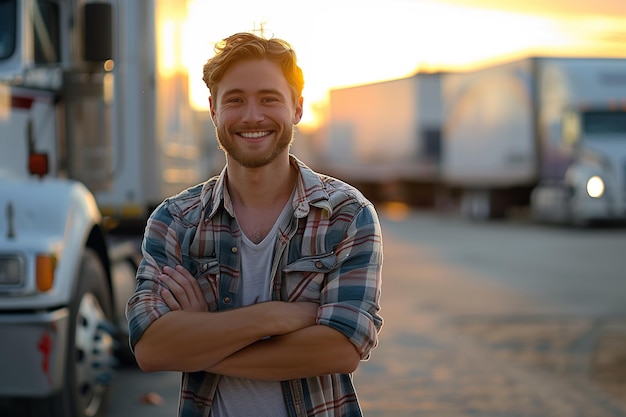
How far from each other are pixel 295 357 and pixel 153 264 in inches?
17.2

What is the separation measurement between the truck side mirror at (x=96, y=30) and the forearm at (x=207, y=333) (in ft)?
12.7

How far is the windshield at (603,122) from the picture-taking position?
72.1 ft

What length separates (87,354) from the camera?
5.60 meters

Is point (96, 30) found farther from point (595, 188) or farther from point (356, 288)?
point (595, 188)

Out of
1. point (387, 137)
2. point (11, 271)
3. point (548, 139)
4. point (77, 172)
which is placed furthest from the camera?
point (387, 137)

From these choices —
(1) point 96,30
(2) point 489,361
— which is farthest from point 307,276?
(2) point 489,361

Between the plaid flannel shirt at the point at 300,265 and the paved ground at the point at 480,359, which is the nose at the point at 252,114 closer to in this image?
the plaid flannel shirt at the point at 300,265

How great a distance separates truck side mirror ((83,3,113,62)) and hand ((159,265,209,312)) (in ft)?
12.4

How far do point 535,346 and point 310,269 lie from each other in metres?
6.35

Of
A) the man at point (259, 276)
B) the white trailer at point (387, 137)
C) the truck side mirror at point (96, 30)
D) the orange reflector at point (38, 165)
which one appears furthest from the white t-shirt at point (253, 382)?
the white trailer at point (387, 137)

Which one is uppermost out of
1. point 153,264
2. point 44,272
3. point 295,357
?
point 153,264

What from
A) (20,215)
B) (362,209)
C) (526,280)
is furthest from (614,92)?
(362,209)

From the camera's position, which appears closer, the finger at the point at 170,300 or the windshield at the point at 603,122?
the finger at the point at 170,300

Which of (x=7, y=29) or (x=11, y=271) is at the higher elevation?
(x=7, y=29)
